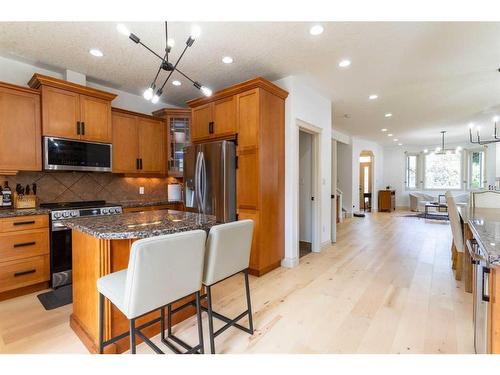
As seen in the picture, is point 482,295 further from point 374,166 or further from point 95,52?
point 374,166

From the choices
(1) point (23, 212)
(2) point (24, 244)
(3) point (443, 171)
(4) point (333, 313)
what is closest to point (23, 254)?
(2) point (24, 244)

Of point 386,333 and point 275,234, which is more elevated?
point 275,234

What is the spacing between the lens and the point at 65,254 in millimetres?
2854

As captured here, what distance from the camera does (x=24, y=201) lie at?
291 centimetres

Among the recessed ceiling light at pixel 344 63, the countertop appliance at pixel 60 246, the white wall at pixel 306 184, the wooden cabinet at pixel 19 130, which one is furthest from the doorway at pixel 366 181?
the wooden cabinet at pixel 19 130

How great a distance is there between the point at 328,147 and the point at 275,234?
6.88ft

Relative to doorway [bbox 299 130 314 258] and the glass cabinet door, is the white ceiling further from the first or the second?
A: doorway [bbox 299 130 314 258]

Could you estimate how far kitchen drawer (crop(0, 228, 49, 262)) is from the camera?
2.50 metres

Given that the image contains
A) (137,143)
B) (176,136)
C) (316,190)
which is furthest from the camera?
(176,136)

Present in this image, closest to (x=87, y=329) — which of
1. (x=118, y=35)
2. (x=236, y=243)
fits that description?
(x=236, y=243)

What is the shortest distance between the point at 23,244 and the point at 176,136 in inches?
100

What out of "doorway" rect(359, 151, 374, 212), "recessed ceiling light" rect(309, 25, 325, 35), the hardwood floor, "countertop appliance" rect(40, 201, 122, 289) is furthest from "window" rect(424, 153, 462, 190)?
"countertop appliance" rect(40, 201, 122, 289)

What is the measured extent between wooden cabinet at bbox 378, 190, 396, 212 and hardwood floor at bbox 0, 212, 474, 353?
641 centimetres
